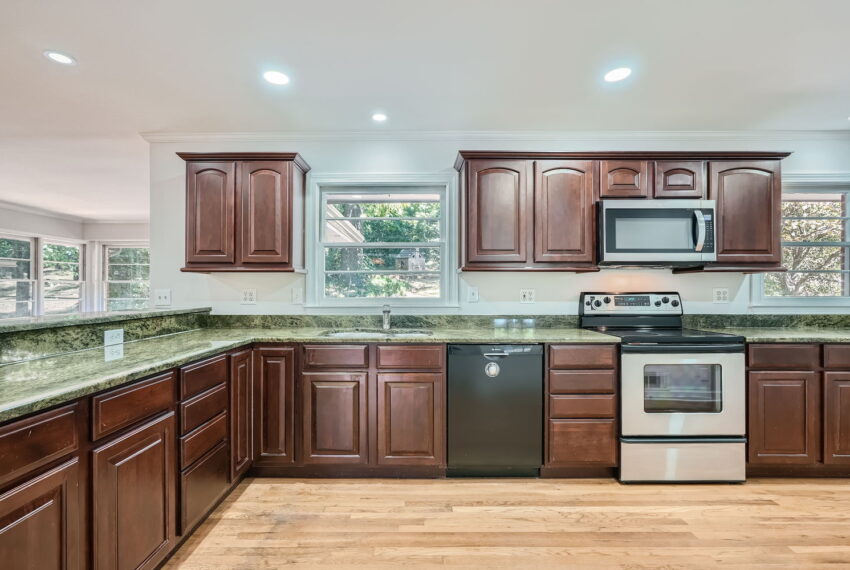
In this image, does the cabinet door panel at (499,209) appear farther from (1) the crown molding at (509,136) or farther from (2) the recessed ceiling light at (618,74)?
(2) the recessed ceiling light at (618,74)

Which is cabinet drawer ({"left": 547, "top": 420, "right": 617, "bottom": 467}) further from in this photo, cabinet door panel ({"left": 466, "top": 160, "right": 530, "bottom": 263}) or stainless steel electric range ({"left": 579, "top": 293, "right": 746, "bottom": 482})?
cabinet door panel ({"left": 466, "top": 160, "right": 530, "bottom": 263})

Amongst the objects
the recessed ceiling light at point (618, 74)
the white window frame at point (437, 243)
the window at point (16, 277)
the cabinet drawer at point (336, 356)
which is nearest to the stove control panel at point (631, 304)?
the white window frame at point (437, 243)

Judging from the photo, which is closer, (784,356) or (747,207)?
(784,356)

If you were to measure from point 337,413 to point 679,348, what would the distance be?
7.00 ft

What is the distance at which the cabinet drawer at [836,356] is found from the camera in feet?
7.89

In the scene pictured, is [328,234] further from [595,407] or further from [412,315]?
[595,407]

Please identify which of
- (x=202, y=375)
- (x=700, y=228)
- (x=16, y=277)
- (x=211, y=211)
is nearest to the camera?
(x=202, y=375)

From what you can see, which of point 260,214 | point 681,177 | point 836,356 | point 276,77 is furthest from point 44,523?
point 836,356

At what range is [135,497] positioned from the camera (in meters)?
1.43

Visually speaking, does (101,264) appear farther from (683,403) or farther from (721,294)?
(721,294)

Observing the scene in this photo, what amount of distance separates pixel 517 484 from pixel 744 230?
Answer: 7.52ft

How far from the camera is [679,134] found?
302 cm

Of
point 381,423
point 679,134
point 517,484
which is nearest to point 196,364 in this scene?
point 381,423

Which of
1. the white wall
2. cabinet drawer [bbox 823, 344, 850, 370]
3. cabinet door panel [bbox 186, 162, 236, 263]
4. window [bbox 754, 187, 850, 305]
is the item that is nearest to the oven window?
cabinet drawer [bbox 823, 344, 850, 370]
